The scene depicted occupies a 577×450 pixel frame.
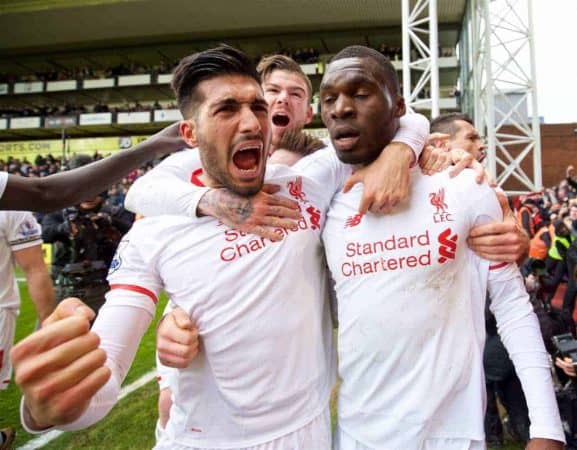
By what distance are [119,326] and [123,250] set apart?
0.28 meters

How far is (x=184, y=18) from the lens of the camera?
2227 centimetres

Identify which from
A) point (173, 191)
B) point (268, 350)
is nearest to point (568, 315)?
point (268, 350)

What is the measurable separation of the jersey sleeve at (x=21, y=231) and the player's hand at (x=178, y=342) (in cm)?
209

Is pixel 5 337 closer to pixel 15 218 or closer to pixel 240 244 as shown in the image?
pixel 15 218

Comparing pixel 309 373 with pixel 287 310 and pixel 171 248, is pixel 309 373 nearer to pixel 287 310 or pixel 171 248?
pixel 287 310

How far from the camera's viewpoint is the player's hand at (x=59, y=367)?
92cm

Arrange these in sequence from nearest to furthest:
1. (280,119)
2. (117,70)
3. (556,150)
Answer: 1. (280,119)
2. (556,150)
3. (117,70)

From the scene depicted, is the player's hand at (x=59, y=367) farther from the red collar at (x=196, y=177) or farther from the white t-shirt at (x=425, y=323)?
the red collar at (x=196, y=177)

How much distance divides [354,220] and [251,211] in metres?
0.35

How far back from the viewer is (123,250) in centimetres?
164

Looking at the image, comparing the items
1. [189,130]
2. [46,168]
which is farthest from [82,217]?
→ [46,168]

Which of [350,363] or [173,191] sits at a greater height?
[173,191]

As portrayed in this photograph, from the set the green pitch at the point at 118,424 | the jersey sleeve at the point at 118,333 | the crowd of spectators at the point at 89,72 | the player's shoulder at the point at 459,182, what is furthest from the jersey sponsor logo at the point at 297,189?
the crowd of spectators at the point at 89,72

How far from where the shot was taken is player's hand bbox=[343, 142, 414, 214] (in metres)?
1.52
